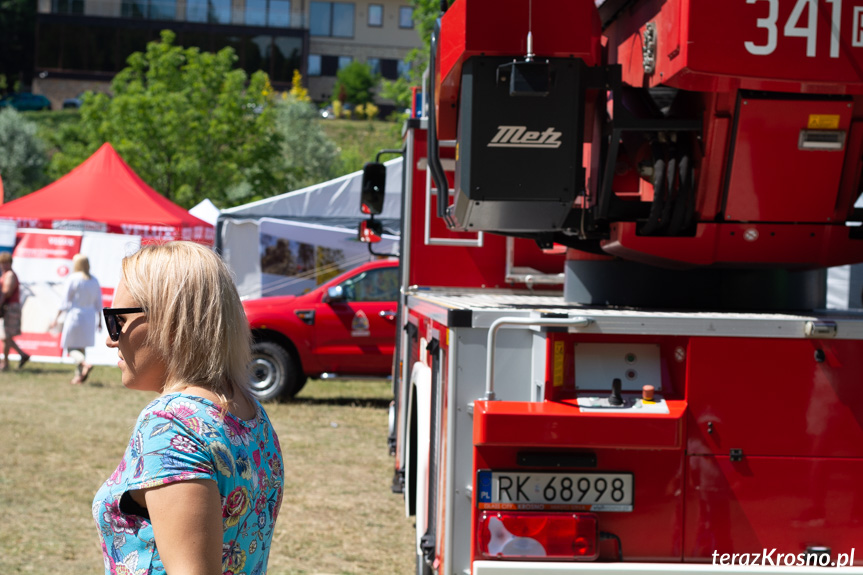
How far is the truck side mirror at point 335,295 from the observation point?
12875 mm

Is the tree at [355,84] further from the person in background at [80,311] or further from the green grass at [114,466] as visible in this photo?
the green grass at [114,466]

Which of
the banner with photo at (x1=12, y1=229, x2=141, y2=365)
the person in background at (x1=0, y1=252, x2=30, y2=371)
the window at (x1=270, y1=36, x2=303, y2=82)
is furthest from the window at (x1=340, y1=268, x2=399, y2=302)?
the window at (x1=270, y1=36, x2=303, y2=82)

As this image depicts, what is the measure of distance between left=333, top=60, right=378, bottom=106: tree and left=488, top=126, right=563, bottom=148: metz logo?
233ft

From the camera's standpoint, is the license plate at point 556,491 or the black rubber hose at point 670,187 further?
the black rubber hose at point 670,187

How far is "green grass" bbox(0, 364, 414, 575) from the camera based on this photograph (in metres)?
6.27

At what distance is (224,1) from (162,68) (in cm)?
Result: 4198

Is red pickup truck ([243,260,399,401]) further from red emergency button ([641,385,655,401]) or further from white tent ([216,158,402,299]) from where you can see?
red emergency button ([641,385,655,401])

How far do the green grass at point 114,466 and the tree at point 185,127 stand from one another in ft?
55.7

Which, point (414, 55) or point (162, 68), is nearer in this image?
point (414, 55)

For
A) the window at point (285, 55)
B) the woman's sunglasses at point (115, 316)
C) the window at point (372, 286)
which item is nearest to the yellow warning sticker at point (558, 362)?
the woman's sunglasses at point (115, 316)

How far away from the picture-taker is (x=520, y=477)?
327 cm

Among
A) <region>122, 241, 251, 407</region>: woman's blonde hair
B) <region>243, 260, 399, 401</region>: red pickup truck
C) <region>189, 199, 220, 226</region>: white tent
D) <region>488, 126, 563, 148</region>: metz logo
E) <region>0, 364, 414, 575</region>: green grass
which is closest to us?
<region>122, 241, 251, 407</region>: woman's blonde hair

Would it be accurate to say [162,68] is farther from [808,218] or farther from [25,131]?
[808,218]

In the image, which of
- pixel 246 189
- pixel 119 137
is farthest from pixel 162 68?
pixel 246 189
